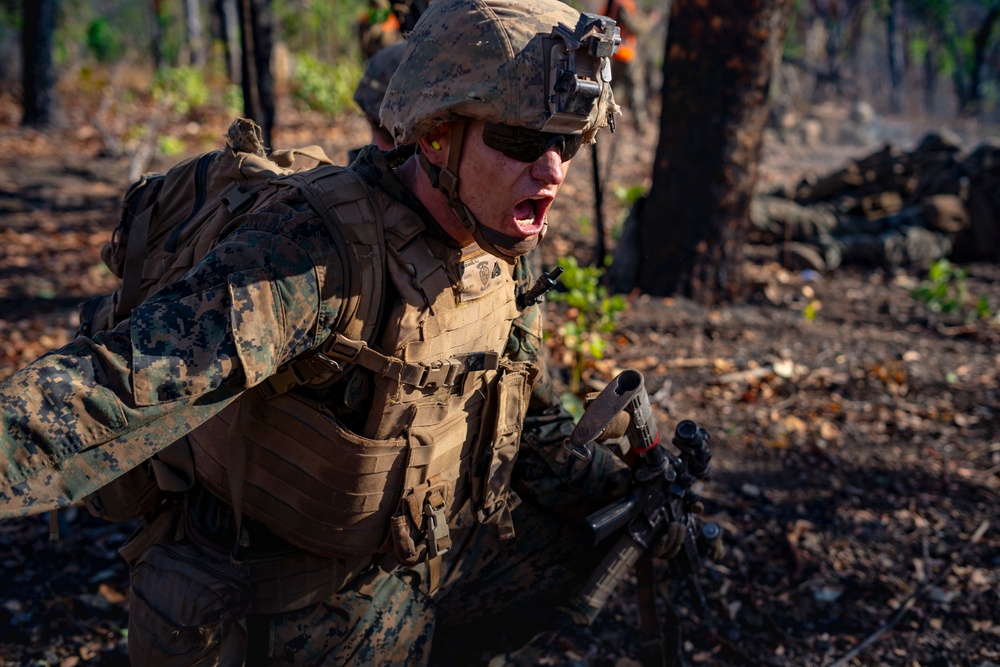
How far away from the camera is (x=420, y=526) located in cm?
225

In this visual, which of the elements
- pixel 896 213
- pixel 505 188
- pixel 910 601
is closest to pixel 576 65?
pixel 505 188

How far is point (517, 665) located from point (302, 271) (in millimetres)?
1659

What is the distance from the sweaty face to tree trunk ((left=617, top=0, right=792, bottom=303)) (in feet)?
14.7

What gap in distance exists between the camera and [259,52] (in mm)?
6977

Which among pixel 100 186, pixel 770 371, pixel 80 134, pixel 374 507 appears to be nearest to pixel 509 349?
pixel 374 507

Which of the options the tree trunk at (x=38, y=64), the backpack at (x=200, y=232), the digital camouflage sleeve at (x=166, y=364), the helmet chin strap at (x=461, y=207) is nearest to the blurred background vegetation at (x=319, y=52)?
the tree trunk at (x=38, y=64)

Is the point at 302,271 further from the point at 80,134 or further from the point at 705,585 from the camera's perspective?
the point at 80,134

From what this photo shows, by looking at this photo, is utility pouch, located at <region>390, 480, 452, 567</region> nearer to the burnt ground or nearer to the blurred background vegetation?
→ the burnt ground

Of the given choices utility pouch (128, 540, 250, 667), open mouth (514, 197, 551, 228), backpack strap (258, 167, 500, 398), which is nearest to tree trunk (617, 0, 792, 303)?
open mouth (514, 197, 551, 228)

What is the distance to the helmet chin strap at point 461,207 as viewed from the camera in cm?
195

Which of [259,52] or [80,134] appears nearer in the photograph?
[259,52]

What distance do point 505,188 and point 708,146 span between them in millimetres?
4596

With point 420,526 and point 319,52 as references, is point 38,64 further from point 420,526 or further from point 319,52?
point 420,526

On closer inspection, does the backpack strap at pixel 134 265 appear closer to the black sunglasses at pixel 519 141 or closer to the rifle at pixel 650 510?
the black sunglasses at pixel 519 141
